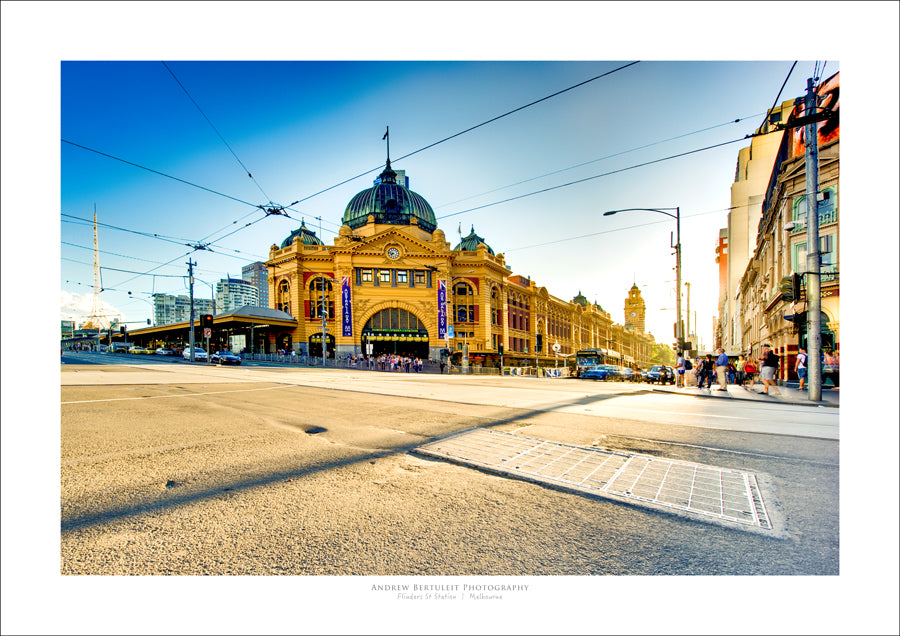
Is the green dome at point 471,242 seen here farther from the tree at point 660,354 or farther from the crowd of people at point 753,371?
the tree at point 660,354

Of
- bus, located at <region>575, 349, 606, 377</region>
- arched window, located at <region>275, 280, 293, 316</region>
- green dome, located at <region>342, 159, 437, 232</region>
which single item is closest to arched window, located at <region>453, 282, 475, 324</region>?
green dome, located at <region>342, 159, 437, 232</region>

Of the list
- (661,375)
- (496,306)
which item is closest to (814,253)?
(661,375)

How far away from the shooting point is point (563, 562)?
2.10 meters

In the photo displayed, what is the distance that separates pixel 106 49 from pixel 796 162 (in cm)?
2196

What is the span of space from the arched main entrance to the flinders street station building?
4.6 inches

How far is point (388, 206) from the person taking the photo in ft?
153

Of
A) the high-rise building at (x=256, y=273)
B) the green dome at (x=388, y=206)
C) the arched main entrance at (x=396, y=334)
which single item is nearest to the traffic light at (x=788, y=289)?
the high-rise building at (x=256, y=273)

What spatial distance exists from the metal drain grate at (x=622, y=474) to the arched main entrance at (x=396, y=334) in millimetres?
38841

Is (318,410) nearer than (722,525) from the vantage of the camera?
No

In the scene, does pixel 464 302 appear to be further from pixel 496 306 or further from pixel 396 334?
pixel 396 334

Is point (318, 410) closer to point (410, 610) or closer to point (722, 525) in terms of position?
point (410, 610)

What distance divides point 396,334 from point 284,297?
49.5 ft

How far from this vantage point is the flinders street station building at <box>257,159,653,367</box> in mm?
42625
